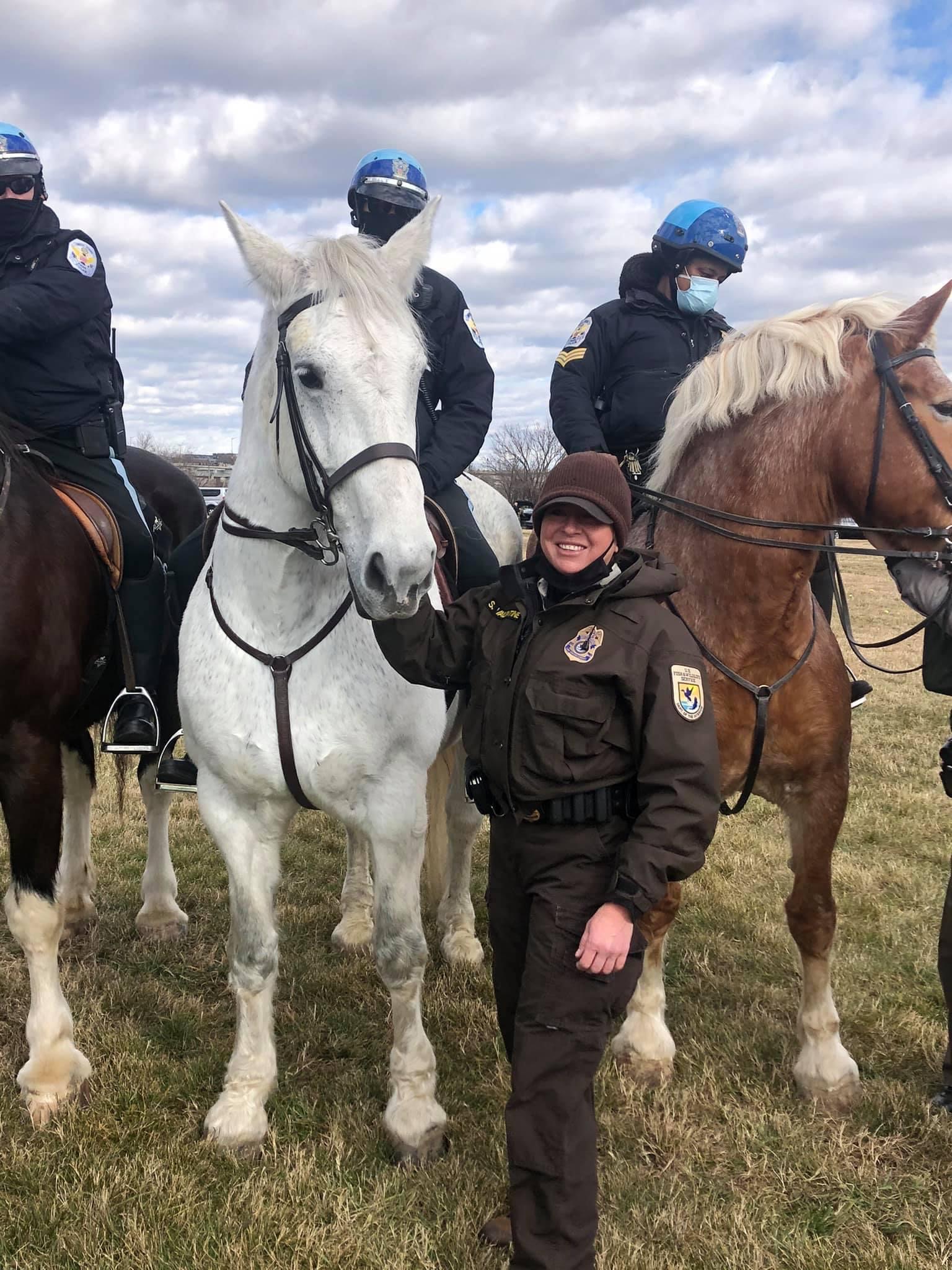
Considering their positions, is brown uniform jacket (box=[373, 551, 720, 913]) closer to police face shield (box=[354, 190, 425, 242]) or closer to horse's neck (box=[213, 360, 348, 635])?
horse's neck (box=[213, 360, 348, 635])

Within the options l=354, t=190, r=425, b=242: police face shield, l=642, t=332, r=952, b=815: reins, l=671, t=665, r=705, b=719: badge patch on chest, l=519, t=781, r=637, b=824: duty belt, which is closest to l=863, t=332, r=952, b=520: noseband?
l=642, t=332, r=952, b=815: reins

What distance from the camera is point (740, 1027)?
417cm

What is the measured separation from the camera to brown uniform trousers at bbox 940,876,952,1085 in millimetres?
3648

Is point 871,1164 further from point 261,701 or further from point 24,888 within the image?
point 24,888

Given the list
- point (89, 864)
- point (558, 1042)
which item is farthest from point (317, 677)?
point (89, 864)

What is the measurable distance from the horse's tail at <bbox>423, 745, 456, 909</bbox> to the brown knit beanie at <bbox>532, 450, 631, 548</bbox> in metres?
2.11

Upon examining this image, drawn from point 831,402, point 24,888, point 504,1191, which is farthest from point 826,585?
point 24,888

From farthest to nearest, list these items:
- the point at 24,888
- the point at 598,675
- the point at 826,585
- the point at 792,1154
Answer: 1. the point at 826,585
2. the point at 24,888
3. the point at 792,1154
4. the point at 598,675

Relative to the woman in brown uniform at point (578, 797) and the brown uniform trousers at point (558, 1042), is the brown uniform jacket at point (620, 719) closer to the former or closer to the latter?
the woman in brown uniform at point (578, 797)

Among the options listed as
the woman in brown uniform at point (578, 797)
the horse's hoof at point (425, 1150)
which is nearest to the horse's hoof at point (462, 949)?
the horse's hoof at point (425, 1150)

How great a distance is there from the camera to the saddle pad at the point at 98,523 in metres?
4.09

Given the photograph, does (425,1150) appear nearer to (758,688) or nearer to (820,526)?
(758,688)

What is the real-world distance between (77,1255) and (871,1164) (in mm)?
2584

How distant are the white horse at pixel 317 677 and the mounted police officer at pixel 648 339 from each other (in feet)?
4.68
